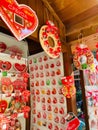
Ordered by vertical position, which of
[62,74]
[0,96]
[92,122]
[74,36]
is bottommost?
[92,122]

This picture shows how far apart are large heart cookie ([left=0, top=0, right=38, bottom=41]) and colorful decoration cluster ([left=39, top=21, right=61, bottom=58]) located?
8.0 inches

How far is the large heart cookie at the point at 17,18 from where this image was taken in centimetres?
98

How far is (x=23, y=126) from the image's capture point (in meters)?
1.54

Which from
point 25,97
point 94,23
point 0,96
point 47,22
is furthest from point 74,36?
point 0,96

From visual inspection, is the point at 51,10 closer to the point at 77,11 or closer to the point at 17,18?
the point at 77,11

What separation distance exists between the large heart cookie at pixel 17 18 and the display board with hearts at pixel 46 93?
0.71m

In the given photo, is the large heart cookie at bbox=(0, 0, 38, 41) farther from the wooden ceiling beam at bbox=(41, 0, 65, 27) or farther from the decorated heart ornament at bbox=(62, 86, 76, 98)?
the decorated heart ornament at bbox=(62, 86, 76, 98)

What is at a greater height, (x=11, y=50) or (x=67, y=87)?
(x=11, y=50)

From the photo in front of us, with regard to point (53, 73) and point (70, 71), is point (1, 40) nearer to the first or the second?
point (53, 73)

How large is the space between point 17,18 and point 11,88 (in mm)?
661

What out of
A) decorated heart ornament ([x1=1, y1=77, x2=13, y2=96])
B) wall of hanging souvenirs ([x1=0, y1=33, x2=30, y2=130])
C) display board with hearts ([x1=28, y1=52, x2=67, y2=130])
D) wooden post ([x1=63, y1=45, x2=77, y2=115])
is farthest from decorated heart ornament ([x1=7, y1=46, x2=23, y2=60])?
wooden post ([x1=63, y1=45, x2=77, y2=115])

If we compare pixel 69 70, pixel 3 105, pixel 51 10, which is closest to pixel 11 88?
pixel 3 105

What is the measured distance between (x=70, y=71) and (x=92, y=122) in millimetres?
709

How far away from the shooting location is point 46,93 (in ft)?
6.10
